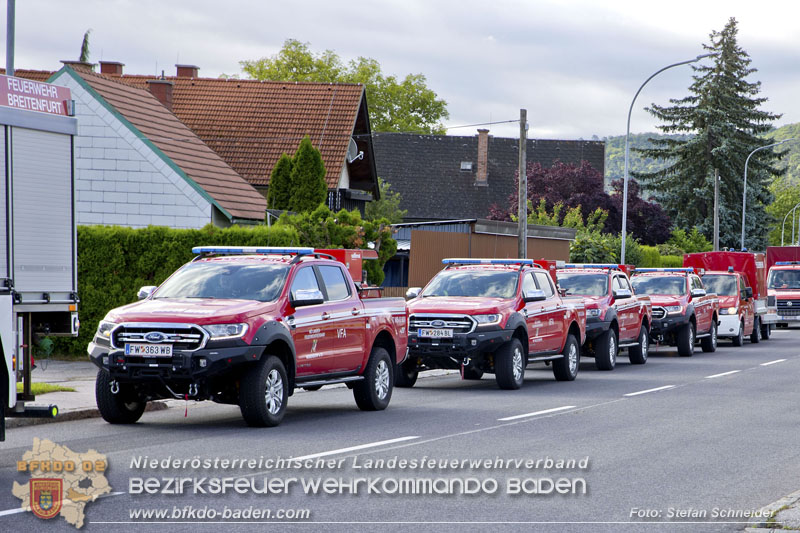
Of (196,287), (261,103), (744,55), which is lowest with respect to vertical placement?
(196,287)

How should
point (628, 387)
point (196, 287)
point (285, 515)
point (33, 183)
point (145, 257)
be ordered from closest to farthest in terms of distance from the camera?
point (285, 515), point (33, 183), point (196, 287), point (628, 387), point (145, 257)

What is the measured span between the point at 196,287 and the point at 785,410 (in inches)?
312

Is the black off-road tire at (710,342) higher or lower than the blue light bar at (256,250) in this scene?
lower

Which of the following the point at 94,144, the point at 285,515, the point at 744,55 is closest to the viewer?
the point at 285,515

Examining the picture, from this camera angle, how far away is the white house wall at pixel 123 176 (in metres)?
30.2

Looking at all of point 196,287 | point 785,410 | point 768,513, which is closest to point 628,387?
point 785,410

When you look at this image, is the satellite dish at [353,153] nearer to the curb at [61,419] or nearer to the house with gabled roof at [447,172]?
the curb at [61,419]

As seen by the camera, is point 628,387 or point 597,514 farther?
point 628,387

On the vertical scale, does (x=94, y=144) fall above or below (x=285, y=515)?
above

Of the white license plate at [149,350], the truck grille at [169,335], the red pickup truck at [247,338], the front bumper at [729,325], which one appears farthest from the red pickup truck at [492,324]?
the front bumper at [729,325]

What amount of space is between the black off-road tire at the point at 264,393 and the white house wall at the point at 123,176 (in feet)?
58.7

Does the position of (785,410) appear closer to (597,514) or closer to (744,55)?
(597,514)

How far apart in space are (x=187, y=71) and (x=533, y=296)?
33.3 metres

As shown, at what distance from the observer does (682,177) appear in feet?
267
